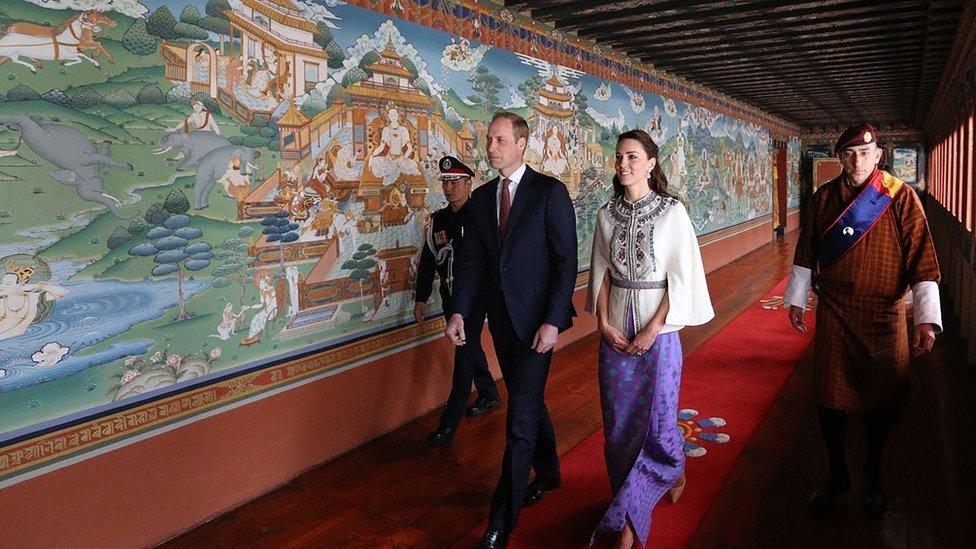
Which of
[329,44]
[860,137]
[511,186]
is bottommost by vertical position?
[511,186]

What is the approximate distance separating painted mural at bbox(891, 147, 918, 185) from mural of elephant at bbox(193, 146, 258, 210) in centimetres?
2105

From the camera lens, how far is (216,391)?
3141 millimetres

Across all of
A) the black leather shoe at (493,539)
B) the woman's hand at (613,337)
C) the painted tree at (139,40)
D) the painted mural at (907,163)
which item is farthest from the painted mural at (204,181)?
the painted mural at (907,163)

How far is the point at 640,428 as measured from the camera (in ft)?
9.01

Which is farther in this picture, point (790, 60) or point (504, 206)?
point (790, 60)

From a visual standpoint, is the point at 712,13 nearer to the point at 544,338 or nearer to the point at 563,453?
the point at 563,453

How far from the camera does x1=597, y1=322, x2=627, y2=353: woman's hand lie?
2.73m

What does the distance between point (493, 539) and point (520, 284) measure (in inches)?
41.6

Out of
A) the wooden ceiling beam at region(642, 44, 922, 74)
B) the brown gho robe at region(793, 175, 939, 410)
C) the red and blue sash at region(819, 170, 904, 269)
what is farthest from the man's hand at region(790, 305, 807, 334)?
the wooden ceiling beam at region(642, 44, 922, 74)

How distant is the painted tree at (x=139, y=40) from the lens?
271 centimetres

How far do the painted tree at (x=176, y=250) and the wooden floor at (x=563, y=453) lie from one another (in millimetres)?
1114

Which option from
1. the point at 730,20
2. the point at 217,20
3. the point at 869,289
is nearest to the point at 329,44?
the point at 217,20

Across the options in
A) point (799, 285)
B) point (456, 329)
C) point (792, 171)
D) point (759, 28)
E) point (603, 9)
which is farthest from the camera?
point (792, 171)

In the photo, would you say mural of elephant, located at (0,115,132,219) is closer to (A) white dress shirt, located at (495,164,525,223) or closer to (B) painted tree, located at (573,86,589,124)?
(A) white dress shirt, located at (495,164,525,223)
